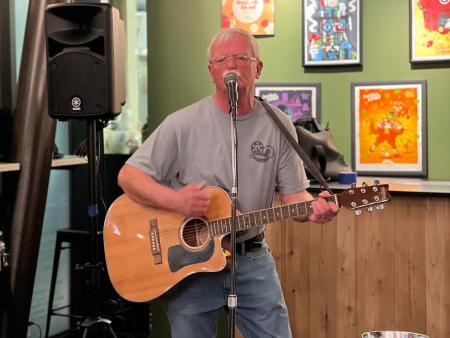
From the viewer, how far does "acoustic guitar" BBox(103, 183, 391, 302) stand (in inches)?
77.1

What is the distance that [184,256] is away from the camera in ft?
6.84

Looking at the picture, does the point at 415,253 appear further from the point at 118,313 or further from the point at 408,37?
the point at 118,313

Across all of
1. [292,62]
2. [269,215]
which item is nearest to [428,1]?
[292,62]

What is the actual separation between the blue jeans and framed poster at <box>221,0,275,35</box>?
5.98 feet

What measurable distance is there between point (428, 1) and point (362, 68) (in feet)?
1.54

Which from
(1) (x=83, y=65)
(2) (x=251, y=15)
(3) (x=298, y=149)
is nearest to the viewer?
(3) (x=298, y=149)

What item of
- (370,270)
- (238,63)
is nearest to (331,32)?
(370,270)

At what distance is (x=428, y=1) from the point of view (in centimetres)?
323

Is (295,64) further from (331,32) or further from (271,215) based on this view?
(271,215)

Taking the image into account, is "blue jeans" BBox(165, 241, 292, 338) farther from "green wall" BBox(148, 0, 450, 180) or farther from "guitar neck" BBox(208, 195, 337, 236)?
"green wall" BBox(148, 0, 450, 180)

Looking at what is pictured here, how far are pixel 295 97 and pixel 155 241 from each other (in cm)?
162

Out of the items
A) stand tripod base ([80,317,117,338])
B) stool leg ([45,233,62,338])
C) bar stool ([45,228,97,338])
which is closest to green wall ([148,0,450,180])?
bar stool ([45,228,97,338])

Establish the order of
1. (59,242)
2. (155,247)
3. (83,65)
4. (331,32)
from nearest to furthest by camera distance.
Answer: (155,247), (83,65), (331,32), (59,242)

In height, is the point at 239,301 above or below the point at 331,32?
below
